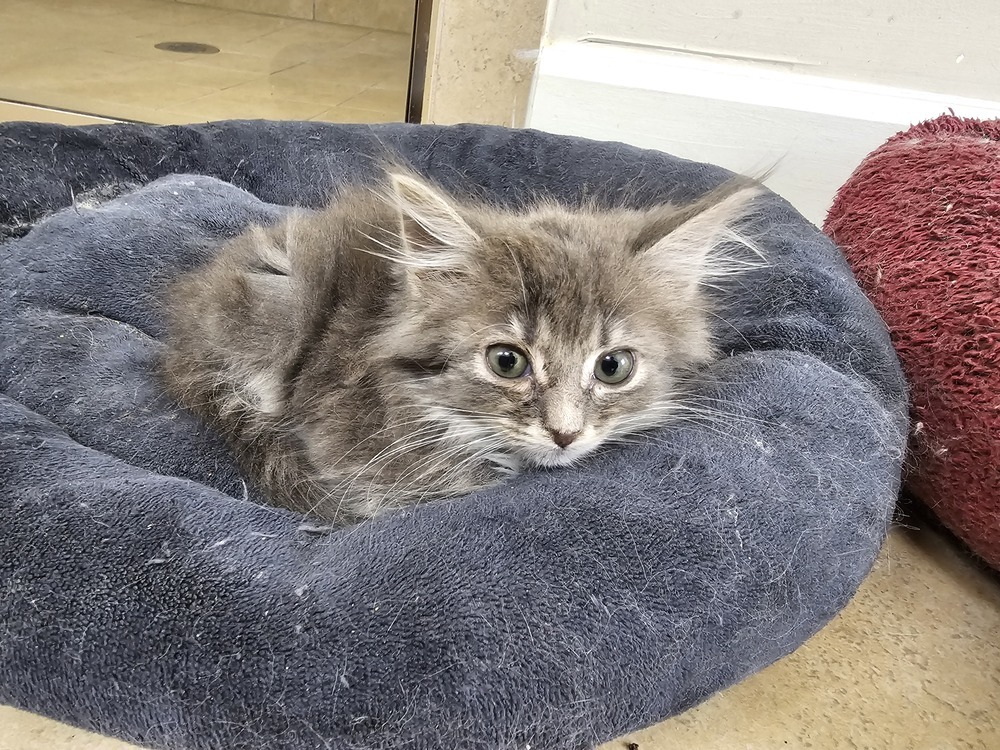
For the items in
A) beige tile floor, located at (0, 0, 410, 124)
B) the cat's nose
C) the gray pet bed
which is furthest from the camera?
beige tile floor, located at (0, 0, 410, 124)

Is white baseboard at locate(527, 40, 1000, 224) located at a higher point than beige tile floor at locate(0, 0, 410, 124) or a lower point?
higher

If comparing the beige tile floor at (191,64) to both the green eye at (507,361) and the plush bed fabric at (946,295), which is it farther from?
the green eye at (507,361)

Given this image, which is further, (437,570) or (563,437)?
(563,437)

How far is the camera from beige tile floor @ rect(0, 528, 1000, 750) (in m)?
1.13

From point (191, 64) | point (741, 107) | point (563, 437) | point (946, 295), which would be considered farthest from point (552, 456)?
point (191, 64)

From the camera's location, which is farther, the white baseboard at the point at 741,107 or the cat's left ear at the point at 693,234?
the white baseboard at the point at 741,107

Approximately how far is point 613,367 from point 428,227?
1.25 ft

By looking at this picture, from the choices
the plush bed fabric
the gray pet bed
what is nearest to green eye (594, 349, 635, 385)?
the gray pet bed

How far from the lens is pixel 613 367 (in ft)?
4.01

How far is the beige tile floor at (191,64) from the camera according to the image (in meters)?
3.62

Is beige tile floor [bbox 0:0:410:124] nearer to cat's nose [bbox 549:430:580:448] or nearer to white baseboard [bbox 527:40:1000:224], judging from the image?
white baseboard [bbox 527:40:1000:224]

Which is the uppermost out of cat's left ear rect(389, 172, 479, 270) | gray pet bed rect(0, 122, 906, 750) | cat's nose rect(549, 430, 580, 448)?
cat's left ear rect(389, 172, 479, 270)

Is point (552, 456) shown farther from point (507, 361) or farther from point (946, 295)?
point (946, 295)

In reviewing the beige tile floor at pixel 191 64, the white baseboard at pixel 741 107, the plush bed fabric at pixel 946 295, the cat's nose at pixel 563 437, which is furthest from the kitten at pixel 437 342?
the beige tile floor at pixel 191 64
